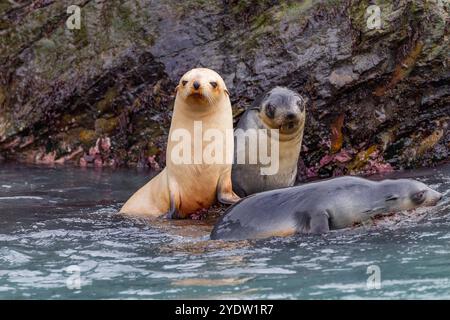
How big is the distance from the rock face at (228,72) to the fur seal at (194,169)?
7.53 feet

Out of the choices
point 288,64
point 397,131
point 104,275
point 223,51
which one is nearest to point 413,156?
point 397,131

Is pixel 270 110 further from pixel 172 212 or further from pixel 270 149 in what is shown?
pixel 172 212

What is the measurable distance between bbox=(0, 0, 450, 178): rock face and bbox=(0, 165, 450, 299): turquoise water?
238cm

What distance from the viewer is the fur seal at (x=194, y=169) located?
888 centimetres

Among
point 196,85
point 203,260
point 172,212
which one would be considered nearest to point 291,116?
point 196,85

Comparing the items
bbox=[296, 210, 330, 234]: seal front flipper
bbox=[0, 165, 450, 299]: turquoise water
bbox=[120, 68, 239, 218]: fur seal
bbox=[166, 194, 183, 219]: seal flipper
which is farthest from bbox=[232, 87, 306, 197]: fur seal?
bbox=[296, 210, 330, 234]: seal front flipper

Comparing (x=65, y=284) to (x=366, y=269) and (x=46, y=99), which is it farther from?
(x=46, y=99)

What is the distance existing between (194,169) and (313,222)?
2.03 m

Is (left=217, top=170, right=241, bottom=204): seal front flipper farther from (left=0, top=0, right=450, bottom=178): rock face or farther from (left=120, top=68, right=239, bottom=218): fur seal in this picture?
(left=0, top=0, right=450, bottom=178): rock face

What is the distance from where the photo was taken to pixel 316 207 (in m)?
7.29

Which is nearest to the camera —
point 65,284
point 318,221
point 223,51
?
point 65,284

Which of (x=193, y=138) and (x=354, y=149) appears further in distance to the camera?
(x=354, y=149)

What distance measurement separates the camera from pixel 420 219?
7.54 m
